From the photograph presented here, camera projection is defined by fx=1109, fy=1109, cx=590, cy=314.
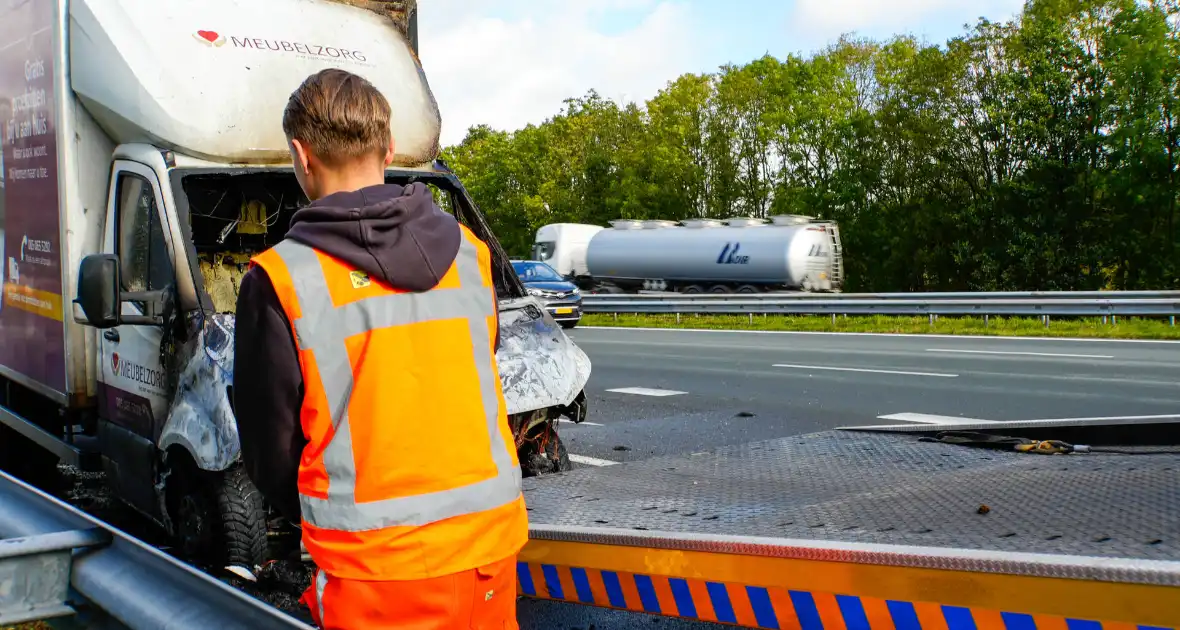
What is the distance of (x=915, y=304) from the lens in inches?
899

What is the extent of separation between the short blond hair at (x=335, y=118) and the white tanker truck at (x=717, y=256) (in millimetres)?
33879

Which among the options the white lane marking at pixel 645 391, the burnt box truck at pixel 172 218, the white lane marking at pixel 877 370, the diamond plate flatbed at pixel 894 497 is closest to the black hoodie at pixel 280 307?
the diamond plate flatbed at pixel 894 497

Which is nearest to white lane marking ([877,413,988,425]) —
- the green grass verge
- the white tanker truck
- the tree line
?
the green grass verge

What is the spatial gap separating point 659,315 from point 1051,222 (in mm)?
13133

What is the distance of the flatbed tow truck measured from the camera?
215 cm

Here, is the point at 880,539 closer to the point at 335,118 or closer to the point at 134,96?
the point at 335,118

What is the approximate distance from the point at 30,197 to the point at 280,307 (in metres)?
4.95

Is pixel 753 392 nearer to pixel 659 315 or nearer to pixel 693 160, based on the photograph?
pixel 659 315

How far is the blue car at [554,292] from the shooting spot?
24906 mm

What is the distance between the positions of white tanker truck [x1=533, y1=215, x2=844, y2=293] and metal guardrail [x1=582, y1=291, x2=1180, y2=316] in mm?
7509

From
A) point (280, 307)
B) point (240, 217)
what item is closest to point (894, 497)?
point (280, 307)

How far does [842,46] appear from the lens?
1859 inches

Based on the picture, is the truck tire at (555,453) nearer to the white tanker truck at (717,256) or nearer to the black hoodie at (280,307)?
the black hoodie at (280,307)

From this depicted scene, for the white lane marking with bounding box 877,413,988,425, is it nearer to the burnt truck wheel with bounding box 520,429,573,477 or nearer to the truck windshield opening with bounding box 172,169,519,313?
the truck windshield opening with bounding box 172,169,519,313
